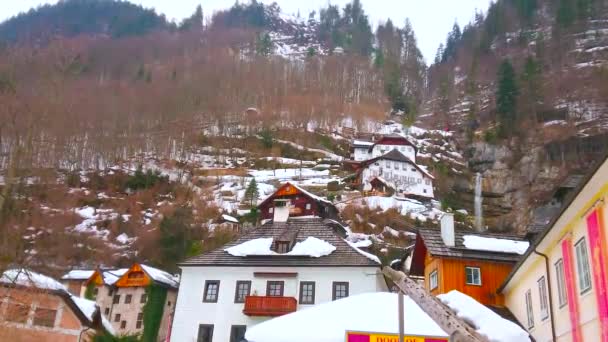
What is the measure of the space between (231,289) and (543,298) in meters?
15.4

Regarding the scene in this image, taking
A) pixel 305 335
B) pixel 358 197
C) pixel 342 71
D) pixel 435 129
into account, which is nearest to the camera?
pixel 305 335

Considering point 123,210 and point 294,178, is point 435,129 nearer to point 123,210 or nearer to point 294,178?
point 294,178

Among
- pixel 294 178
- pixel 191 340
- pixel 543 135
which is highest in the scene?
pixel 543 135

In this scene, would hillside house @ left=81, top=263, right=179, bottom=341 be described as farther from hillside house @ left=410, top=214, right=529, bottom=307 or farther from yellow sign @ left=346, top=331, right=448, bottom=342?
yellow sign @ left=346, top=331, right=448, bottom=342

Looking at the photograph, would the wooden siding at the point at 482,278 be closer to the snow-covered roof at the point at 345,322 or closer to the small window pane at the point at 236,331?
the small window pane at the point at 236,331

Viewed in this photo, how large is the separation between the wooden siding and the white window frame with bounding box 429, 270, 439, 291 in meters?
0.32

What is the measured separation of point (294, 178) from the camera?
71438 mm

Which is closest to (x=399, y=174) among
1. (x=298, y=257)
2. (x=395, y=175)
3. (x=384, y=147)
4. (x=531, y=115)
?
(x=395, y=175)

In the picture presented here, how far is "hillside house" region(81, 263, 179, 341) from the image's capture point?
36719mm

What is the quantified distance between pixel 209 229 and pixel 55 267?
577 inches

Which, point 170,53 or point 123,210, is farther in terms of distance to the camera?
point 170,53

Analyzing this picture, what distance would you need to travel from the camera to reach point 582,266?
10750 millimetres

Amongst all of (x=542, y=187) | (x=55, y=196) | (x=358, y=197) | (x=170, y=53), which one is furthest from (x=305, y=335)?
(x=170, y=53)

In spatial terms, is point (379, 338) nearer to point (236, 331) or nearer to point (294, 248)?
point (236, 331)
